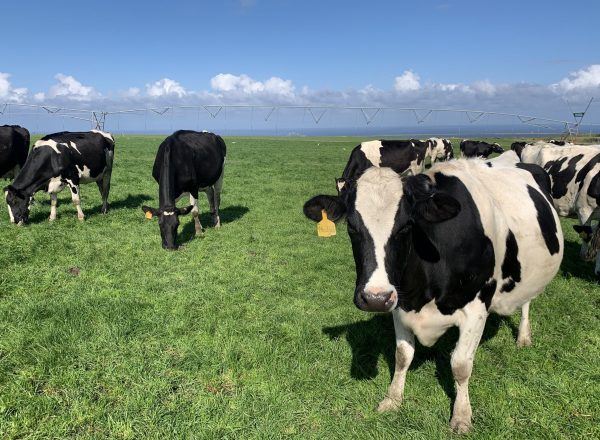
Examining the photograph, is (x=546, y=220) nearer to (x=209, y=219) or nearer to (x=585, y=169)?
(x=585, y=169)

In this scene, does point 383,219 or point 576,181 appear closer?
point 383,219

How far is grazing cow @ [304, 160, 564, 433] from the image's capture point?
288 cm

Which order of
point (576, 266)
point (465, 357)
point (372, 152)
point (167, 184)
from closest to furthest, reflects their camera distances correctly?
point (465, 357) → point (576, 266) → point (167, 184) → point (372, 152)

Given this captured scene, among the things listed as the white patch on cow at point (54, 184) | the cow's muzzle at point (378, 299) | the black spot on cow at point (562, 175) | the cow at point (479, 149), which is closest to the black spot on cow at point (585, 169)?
the black spot on cow at point (562, 175)

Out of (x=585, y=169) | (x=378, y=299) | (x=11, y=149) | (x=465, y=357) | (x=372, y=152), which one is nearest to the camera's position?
(x=378, y=299)

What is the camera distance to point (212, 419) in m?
3.59

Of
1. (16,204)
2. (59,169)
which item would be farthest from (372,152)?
(16,204)

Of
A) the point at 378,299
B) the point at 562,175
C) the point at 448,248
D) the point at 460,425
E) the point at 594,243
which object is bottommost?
the point at 460,425

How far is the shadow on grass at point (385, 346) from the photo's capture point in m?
4.37

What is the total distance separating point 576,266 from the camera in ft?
25.1

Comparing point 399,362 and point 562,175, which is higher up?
point 562,175

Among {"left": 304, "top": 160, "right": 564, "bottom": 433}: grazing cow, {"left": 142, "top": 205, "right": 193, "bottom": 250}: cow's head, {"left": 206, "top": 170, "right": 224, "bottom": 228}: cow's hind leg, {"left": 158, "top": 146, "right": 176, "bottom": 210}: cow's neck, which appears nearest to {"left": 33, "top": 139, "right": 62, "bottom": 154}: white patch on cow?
{"left": 158, "top": 146, "right": 176, "bottom": 210}: cow's neck

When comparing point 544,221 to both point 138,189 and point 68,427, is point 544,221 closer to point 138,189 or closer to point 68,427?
point 68,427

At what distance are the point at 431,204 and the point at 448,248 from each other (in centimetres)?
55
